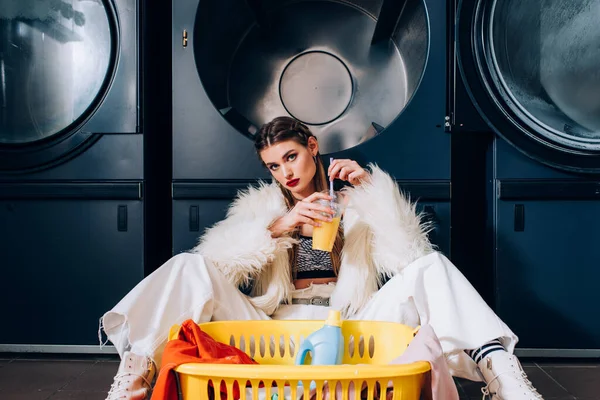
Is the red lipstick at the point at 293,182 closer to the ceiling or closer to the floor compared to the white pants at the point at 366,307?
closer to the ceiling

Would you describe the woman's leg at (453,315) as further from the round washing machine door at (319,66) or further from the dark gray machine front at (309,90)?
the round washing machine door at (319,66)

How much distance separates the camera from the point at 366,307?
62.5 inches

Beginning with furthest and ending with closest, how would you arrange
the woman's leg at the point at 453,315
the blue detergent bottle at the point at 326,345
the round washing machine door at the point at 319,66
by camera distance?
the round washing machine door at the point at 319,66
the woman's leg at the point at 453,315
the blue detergent bottle at the point at 326,345

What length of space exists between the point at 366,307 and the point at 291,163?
1.44ft

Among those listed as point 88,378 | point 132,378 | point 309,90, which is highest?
point 309,90

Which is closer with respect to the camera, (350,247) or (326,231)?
(326,231)

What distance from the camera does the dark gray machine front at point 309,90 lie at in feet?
6.26

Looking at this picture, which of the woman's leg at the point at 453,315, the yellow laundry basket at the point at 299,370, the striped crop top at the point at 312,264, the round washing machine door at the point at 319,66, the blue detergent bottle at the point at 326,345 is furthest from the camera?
the round washing machine door at the point at 319,66

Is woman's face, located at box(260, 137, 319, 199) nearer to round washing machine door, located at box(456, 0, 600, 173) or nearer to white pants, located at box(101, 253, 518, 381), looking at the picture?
white pants, located at box(101, 253, 518, 381)

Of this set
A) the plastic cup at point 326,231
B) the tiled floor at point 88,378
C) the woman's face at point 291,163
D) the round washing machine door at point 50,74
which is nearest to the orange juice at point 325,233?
the plastic cup at point 326,231

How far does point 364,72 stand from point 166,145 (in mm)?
733

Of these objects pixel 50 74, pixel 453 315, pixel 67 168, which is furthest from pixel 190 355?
pixel 50 74

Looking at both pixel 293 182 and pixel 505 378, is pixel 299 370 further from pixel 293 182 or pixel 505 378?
pixel 293 182

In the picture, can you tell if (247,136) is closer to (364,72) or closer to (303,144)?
Answer: (303,144)
